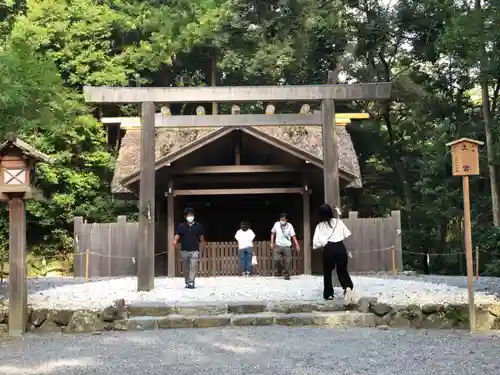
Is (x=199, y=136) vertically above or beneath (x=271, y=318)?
above

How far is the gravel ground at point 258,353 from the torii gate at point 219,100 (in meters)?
3.86

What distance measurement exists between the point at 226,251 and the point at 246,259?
0.92m

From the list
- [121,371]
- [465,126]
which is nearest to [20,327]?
[121,371]

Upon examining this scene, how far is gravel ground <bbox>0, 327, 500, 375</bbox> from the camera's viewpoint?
539 cm

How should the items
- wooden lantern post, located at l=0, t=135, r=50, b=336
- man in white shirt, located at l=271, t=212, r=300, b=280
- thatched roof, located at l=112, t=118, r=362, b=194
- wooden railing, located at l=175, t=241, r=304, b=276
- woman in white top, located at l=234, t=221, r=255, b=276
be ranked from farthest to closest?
1. thatched roof, located at l=112, t=118, r=362, b=194
2. wooden railing, located at l=175, t=241, r=304, b=276
3. woman in white top, located at l=234, t=221, r=255, b=276
4. man in white shirt, located at l=271, t=212, r=300, b=280
5. wooden lantern post, located at l=0, t=135, r=50, b=336

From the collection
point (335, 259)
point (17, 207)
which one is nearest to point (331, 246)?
point (335, 259)

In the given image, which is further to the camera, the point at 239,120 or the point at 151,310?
the point at 239,120

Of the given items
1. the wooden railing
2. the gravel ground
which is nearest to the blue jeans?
the wooden railing

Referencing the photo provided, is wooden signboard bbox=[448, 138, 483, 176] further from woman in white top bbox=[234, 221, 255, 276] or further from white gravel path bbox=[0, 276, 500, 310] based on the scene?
woman in white top bbox=[234, 221, 255, 276]

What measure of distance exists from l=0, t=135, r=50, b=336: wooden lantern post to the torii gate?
3.08 m

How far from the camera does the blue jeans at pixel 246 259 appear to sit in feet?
48.6

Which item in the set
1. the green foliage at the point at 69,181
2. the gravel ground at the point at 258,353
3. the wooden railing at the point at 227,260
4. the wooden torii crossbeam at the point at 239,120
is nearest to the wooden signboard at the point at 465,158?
the gravel ground at the point at 258,353

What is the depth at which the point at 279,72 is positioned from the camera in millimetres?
26031

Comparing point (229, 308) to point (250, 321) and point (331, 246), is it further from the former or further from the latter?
point (331, 246)
